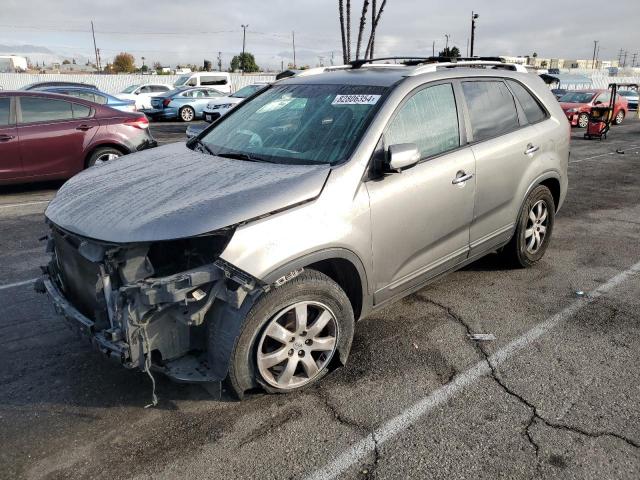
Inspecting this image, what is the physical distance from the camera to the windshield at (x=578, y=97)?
21.2 meters

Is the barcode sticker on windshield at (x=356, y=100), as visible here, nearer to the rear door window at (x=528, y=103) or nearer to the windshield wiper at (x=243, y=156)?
the windshield wiper at (x=243, y=156)

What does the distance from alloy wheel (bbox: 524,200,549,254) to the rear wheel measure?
2071cm

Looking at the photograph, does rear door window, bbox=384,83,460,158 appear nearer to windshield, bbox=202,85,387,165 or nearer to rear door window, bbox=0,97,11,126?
windshield, bbox=202,85,387,165

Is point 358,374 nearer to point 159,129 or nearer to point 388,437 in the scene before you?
point 388,437

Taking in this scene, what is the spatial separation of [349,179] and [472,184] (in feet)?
4.06

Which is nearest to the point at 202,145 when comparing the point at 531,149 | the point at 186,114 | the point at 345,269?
the point at 345,269

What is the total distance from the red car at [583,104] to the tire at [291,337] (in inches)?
757

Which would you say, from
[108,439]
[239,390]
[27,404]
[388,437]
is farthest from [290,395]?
[27,404]

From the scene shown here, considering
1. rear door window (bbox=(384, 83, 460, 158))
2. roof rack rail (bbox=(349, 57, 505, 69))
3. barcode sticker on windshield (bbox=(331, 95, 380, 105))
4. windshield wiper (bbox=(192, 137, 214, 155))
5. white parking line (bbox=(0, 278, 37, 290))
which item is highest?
roof rack rail (bbox=(349, 57, 505, 69))

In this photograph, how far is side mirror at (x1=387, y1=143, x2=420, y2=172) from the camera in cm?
316

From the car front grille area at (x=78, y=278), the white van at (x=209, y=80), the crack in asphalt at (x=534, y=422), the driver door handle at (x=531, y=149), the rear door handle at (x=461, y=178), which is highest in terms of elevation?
the white van at (x=209, y=80)

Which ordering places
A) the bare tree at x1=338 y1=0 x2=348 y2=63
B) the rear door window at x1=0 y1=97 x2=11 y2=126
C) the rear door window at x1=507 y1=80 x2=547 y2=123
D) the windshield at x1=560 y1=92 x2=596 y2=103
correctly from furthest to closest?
1. the bare tree at x1=338 y1=0 x2=348 y2=63
2. the windshield at x1=560 y1=92 x2=596 y2=103
3. the rear door window at x1=0 y1=97 x2=11 y2=126
4. the rear door window at x1=507 y1=80 x2=547 y2=123

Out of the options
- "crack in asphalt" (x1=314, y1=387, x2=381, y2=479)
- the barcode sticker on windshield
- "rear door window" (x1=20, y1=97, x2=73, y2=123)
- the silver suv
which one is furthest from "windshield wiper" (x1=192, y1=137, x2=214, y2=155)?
"rear door window" (x1=20, y1=97, x2=73, y2=123)

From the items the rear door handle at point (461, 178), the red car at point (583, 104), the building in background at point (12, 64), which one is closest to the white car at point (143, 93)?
the red car at point (583, 104)
